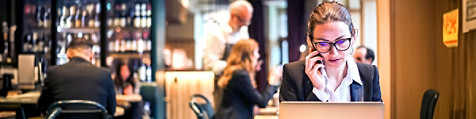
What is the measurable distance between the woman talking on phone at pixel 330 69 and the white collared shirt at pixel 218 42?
3.64 meters

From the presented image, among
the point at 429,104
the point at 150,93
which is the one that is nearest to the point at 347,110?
the point at 429,104

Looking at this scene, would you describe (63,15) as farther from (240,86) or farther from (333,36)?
(333,36)

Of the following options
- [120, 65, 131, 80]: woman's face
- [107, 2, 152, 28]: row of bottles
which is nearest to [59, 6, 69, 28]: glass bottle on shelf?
[107, 2, 152, 28]: row of bottles

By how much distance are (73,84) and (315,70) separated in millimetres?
3181

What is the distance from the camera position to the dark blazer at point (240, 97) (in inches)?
186

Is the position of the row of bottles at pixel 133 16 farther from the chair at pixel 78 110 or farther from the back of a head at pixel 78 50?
the chair at pixel 78 110

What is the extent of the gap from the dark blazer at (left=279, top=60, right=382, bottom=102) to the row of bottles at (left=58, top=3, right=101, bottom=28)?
6.44 meters

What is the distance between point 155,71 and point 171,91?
68 centimetres

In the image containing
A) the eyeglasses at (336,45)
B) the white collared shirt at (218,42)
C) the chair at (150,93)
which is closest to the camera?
the eyeglasses at (336,45)

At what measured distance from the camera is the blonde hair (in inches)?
191

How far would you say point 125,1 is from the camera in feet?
26.8

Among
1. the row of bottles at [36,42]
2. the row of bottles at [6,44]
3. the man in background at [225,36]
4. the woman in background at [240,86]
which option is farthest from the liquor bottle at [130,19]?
the woman in background at [240,86]

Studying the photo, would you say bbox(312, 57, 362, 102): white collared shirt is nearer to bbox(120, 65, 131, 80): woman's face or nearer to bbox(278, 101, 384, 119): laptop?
bbox(278, 101, 384, 119): laptop

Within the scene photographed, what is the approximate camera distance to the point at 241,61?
15.9 ft
